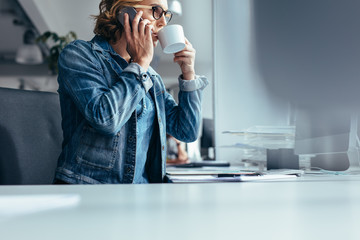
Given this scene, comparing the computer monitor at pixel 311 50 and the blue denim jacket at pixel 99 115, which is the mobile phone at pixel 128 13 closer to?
the blue denim jacket at pixel 99 115

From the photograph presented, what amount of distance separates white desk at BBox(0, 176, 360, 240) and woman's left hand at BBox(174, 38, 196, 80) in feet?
2.99

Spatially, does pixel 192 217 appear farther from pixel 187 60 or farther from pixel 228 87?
pixel 228 87

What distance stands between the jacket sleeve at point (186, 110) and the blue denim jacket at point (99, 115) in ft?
0.52

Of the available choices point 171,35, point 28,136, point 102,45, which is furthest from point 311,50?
point 28,136

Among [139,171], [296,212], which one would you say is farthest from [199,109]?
[296,212]

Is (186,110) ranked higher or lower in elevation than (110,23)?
lower

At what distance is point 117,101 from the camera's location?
102 centimetres

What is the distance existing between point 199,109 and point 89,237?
1.13 meters

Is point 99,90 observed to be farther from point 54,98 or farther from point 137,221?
point 137,221

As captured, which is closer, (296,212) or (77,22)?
(296,212)

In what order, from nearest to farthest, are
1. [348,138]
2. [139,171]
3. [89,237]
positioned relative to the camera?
[89,237], [348,138], [139,171]

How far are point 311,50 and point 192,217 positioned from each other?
453mm

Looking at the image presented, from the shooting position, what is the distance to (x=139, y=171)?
117 cm

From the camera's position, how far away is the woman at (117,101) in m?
1.04
